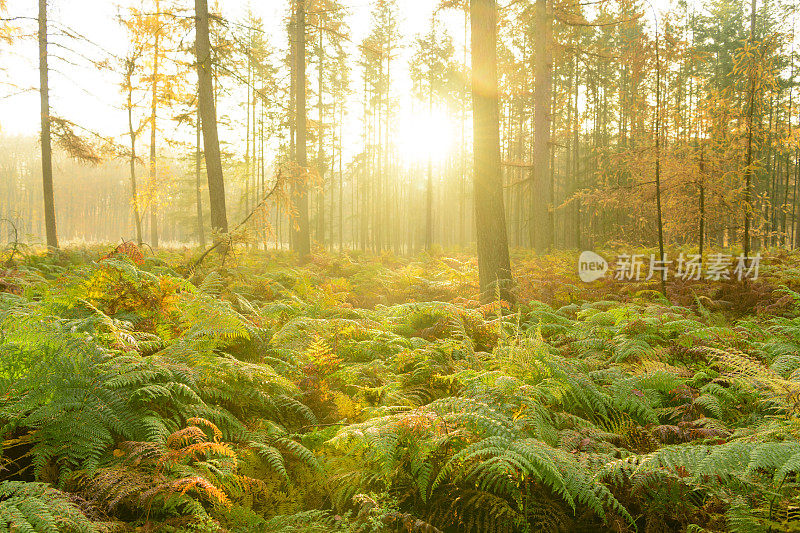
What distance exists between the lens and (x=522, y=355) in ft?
12.8

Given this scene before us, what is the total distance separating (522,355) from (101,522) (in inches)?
124

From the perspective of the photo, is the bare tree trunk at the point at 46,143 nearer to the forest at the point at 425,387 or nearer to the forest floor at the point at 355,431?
the forest at the point at 425,387

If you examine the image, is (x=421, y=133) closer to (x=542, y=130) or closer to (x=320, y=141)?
(x=320, y=141)

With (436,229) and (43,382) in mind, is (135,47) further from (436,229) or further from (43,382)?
(436,229)

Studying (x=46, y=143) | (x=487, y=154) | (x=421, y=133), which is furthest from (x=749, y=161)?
(x=421, y=133)

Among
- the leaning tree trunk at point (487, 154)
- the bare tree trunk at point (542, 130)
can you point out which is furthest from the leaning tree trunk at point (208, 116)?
the bare tree trunk at point (542, 130)

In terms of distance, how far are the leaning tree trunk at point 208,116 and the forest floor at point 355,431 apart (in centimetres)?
590

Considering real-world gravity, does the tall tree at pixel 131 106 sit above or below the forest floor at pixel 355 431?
above

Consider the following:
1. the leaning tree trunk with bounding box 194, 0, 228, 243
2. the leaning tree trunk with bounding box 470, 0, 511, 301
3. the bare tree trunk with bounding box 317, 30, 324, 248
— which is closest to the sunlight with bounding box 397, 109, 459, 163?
the bare tree trunk with bounding box 317, 30, 324, 248

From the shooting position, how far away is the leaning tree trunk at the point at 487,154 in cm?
688

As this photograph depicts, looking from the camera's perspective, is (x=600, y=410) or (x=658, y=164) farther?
(x=658, y=164)

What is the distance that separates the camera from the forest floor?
235 cm

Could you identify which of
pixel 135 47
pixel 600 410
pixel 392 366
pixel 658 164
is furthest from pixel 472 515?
pixel 135 47

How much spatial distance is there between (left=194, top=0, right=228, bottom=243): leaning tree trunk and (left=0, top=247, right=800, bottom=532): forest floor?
19.4ft
